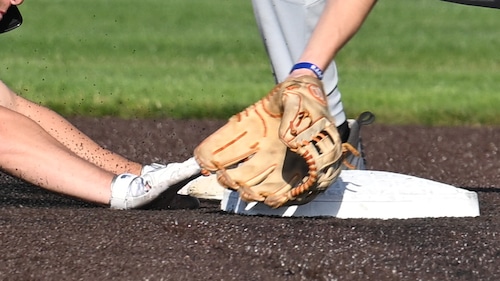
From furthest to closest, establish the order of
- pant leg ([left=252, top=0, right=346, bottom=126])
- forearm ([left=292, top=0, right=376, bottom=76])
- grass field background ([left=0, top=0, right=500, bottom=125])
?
grass field background ([left=0, top=0, right=500, bottom=125]) → pant leg ([left=252, top=0, right=346, bottom=126]) → forearm ([left=292, top=0, right=376, bottom=76])

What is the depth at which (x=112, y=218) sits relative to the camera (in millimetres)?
3170

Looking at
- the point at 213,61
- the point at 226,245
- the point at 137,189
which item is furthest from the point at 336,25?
the point at 213,61

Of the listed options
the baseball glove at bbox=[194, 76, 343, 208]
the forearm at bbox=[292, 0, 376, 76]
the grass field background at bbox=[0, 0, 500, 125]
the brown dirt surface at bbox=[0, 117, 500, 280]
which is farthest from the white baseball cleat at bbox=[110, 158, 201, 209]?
the grass field background at bbox=[0, 0, 500, 125]

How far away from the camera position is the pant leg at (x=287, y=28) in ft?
12.6

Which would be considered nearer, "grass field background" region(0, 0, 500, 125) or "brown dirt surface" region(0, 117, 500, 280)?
"brown dirt surface" region(0, 117, 500, 280)

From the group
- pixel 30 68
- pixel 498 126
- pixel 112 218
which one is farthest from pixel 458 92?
pixel 112 218

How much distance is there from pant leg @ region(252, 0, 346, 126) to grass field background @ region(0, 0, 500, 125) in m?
2.80

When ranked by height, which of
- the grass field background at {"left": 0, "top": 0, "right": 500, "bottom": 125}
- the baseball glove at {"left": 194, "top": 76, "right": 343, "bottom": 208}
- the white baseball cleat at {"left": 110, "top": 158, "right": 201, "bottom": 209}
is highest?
the baseball glove at {"left": 194, "top": 76, "right": 343, "bottom": 208}

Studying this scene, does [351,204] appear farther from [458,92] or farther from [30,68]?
[30,68]

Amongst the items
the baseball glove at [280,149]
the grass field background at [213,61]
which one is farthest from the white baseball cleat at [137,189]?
the grass field background at [213,61]

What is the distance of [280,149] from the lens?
3283mm

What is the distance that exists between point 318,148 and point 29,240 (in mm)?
786

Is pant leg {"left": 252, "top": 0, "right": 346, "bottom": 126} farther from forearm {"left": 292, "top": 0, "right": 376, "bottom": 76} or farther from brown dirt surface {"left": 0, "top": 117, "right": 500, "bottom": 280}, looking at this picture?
forearm {"left": 292, "top": 0, "right": 376, "bottom": 76}

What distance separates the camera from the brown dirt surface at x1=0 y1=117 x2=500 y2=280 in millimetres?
2664
